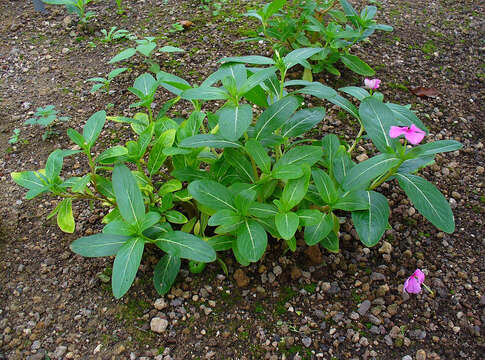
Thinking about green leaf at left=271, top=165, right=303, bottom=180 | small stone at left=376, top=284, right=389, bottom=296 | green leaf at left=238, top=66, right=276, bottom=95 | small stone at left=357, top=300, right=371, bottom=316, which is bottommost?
small stone at left=357, top=300, right=371, bottom=316

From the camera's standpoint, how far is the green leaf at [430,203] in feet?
5.04

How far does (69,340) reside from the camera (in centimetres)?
175

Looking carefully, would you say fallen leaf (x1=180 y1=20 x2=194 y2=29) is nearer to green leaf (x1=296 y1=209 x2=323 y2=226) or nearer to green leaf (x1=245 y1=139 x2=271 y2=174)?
green leaf (x1=245 y1=139 x2=271 y2=174)

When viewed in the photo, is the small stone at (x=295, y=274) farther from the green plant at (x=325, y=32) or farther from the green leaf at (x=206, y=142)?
the green plant at (x=325, y=32)

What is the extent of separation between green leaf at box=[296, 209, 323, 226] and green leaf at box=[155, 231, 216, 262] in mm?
372

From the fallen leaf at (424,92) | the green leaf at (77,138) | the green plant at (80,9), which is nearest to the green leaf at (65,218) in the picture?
the green leaf at (77,138)

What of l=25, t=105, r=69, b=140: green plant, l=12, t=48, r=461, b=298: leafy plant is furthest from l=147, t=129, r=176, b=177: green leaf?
l=25, t=105, r=69, b=140: green plant

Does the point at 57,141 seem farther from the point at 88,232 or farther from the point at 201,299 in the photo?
the point at 201,299

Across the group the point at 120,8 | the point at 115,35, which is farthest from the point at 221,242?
the point at 120,8

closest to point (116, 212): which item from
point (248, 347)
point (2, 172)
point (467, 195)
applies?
point (248, 347)

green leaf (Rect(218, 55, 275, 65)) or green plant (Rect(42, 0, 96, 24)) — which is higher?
green leaf (Rect(218, 55, 275, 65))

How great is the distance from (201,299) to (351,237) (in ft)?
2.61

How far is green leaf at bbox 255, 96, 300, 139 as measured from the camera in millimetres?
1712

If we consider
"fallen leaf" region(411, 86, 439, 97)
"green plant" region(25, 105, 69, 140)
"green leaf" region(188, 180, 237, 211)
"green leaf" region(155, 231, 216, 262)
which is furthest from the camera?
"fallen leaf" region(411, 86, 439, 97)
